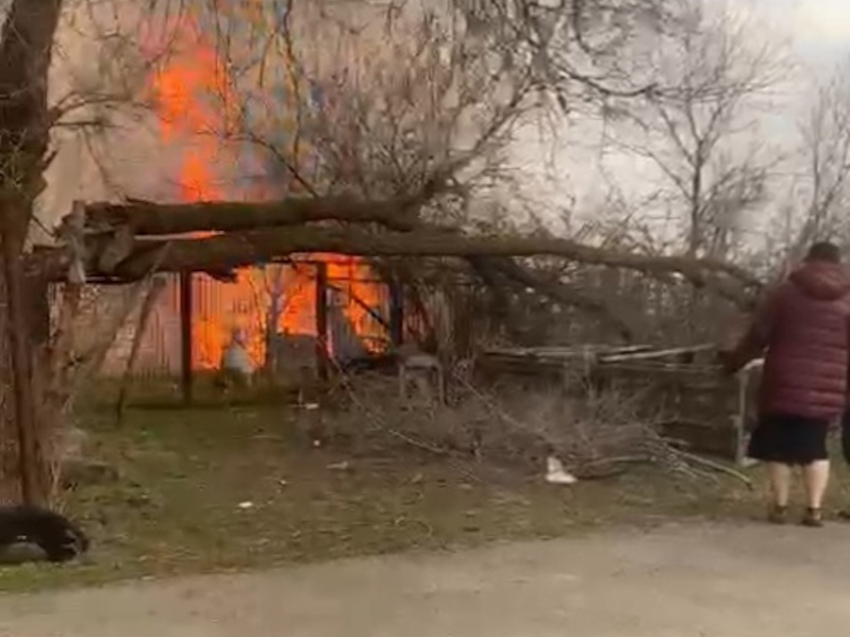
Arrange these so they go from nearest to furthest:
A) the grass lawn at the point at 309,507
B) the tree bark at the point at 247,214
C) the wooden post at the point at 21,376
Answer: the grass lawn at the point at 309,507
the wooden post at the point at 21,376
the tree bark at the point at 247,214

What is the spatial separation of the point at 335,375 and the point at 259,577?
911 cm

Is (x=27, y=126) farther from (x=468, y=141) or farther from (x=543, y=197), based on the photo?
(x=543, y=197)

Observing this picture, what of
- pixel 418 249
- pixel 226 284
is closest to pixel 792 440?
pixel 418 249

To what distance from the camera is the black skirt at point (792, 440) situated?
30.8 feet

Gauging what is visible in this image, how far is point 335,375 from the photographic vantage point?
1673 centimetres

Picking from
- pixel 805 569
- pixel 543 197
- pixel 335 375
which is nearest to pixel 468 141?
pixel 543 197

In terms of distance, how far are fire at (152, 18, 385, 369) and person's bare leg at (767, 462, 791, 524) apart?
22.2ft

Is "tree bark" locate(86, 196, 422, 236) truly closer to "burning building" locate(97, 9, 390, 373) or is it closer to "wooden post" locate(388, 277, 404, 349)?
"burning building" locate(97, 9, 390, 373)

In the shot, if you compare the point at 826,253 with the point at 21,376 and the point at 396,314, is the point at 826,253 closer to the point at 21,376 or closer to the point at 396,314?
the point at 21,376

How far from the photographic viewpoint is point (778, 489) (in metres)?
9.45

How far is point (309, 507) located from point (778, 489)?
3225 millimetres

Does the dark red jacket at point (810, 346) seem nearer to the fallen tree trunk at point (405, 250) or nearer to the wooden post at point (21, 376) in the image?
the fallen tree trunk at point (405, 250)

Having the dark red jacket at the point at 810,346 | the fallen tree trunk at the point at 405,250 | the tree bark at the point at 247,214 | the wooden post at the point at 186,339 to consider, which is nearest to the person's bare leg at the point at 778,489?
the dark red jacket at the point at 810,346

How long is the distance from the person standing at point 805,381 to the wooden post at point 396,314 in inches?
285
